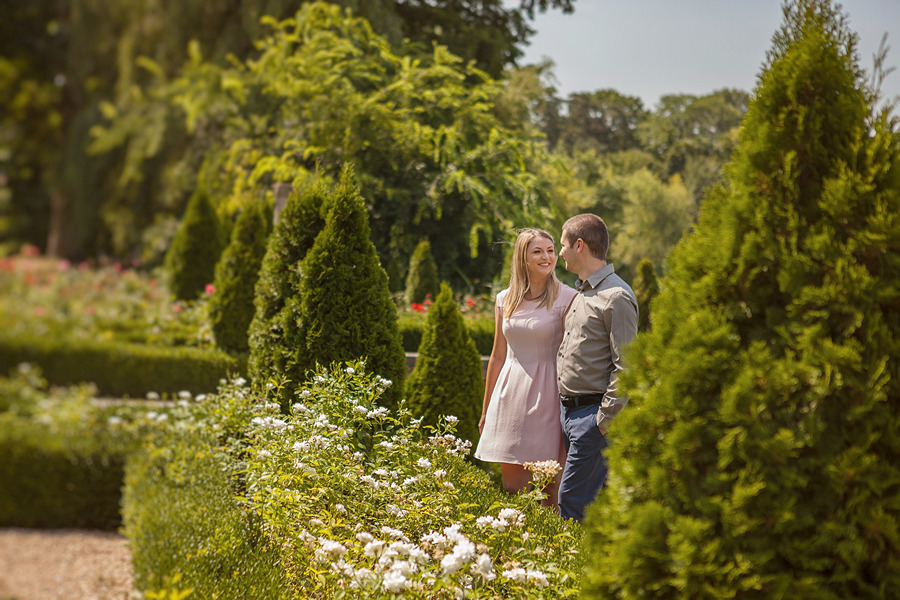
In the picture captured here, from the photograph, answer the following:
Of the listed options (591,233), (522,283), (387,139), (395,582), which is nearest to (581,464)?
(522,283)

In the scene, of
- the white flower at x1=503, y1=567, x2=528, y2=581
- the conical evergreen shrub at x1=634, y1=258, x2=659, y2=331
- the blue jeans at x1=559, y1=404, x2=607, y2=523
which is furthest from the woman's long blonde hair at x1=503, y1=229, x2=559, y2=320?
the conical evergreen shrub at x1=634, y1=258, x2=659, y2=331

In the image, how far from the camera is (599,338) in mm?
3498

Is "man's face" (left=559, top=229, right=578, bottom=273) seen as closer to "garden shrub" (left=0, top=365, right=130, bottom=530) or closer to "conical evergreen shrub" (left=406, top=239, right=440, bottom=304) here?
"garden shrub" (left=0, top=365, right=130, bottom=530)

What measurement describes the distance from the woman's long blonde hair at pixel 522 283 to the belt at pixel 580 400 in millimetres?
577

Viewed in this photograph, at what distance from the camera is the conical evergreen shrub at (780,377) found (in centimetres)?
171

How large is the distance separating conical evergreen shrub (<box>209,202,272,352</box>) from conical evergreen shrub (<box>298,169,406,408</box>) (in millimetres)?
4674

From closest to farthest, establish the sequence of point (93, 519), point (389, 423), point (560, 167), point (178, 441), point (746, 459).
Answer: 1. point (746, 459)
2. point (93, 519)
3. point (389, 423)
4. point (178, 441)
5. point (560, 167)

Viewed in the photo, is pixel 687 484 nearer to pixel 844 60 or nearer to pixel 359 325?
pixel 844 60

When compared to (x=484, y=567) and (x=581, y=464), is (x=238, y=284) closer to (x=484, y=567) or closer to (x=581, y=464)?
(x=581, y=464)

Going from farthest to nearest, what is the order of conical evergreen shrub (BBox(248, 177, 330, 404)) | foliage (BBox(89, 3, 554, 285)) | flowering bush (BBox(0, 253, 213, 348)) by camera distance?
1. foliage (BBox(89, 3, 554, 285))
2. conical evergreen shrub (BBox(248, 177, 330, 404))
3. flowering bush (BBox(0, 253, 213, 348))

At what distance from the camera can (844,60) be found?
6.46 feet

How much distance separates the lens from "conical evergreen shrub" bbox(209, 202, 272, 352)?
941cm

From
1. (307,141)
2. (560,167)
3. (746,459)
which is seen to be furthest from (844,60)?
(560,167)

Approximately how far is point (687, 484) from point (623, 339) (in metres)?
1.62
